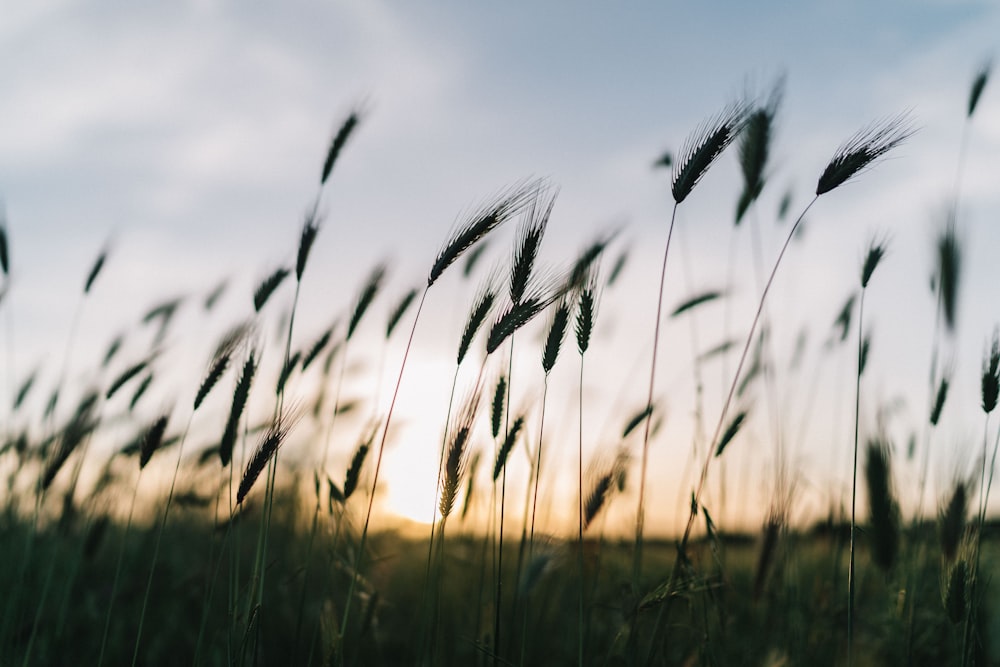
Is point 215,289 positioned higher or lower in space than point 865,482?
higher

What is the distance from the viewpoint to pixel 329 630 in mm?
1525

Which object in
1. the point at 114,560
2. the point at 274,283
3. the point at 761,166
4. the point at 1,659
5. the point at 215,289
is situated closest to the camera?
the point at 1,659

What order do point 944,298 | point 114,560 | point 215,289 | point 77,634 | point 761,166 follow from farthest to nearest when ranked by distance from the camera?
1. point 114,560
2. point 215,289
3. point 77,634
4. point 944,298
5. point 761,166

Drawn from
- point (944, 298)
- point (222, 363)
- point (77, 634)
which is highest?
point (944, 298)

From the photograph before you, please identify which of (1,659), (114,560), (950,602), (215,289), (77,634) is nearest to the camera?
(950,602)

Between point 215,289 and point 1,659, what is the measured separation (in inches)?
68.6

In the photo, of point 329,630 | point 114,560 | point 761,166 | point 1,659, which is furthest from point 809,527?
point 114,560

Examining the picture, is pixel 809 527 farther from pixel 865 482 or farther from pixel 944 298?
pixel 865 482

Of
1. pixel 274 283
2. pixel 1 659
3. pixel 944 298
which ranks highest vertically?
pixel 944 298

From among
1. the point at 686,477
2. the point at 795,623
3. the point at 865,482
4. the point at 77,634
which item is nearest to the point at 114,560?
the point at 77,634

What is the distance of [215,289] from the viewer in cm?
301

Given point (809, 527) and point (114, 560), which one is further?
point (114, 560)

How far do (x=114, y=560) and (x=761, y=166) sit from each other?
12.0ft

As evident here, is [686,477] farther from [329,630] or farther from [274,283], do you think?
[274,283]
